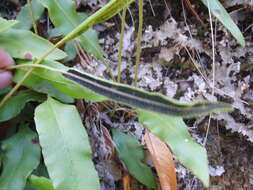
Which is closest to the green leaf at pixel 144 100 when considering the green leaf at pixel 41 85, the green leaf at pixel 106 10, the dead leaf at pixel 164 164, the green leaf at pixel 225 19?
the green leaf at pixel 106 10

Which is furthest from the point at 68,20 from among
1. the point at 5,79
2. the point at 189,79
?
the point at 189,79

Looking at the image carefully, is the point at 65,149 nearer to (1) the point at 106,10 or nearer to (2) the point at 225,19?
(1) the point at 106,10

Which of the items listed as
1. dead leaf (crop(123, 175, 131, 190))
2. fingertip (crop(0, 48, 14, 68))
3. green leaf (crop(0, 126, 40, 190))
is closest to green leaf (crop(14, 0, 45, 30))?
fingertip (crop(0, 48, 14, 68))

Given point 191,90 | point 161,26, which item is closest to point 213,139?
point 191,90

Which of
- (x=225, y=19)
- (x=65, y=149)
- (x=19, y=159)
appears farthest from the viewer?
(x=225, y=19)

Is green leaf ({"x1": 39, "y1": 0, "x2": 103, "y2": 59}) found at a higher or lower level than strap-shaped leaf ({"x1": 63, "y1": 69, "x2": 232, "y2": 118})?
higher

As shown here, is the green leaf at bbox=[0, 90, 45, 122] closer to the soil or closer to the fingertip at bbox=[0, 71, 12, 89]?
the fingertip at bbox=[0, 71, 12, 89]
